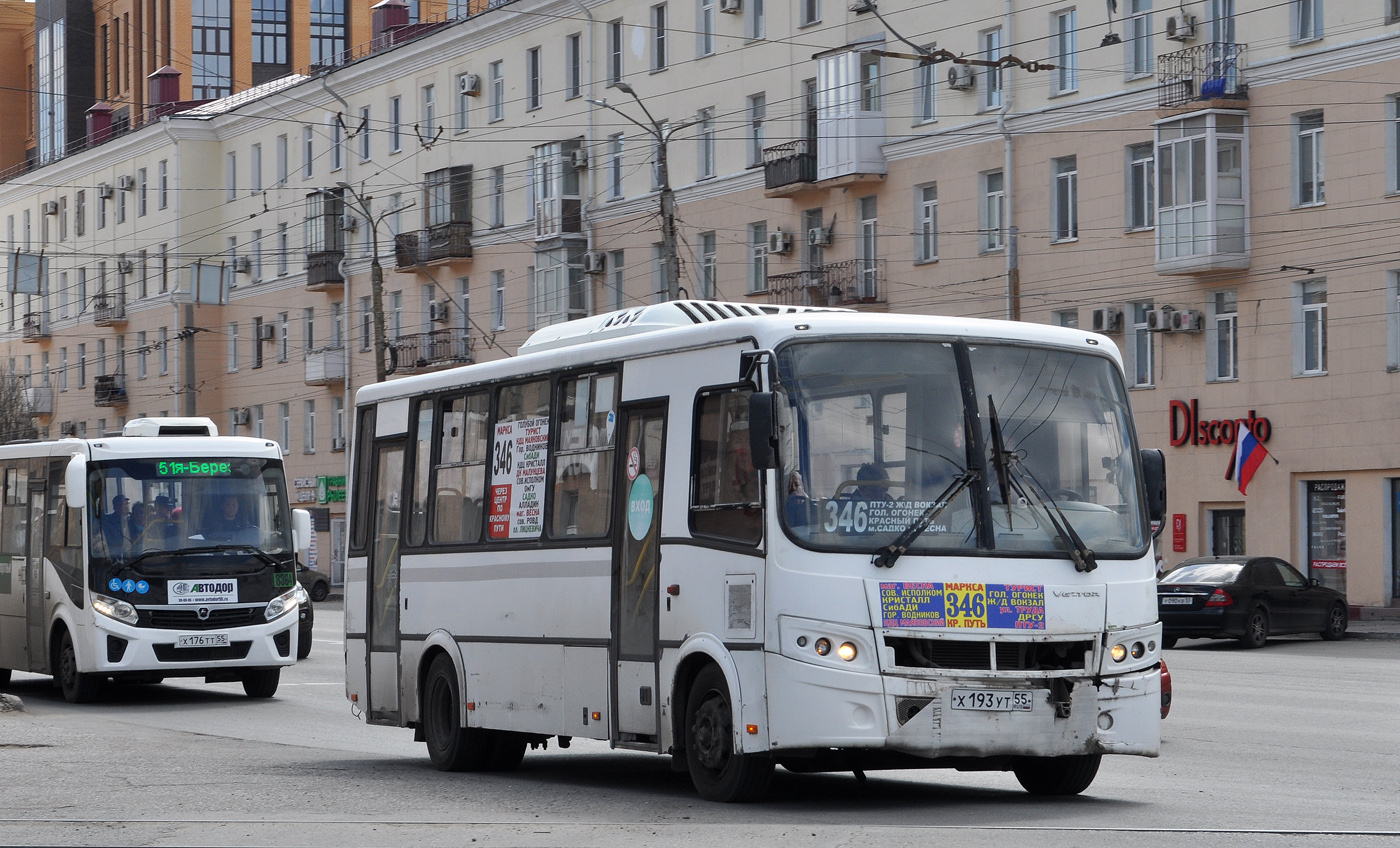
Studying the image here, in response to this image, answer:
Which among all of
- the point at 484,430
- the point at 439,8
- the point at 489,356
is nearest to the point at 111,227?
the point at 439,8

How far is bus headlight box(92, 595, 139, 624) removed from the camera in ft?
70.2

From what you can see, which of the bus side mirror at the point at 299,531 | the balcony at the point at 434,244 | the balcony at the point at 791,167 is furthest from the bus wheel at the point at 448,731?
the balcony at the point at 434,244

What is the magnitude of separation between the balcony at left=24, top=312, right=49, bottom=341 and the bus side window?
262 feet

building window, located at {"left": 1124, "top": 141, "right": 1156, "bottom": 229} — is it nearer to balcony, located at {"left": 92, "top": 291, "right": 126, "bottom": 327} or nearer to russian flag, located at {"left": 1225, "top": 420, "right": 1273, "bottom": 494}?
russian flag, located at {"left": 1225, "top": 420, "right": 1273, "bottom": 494}

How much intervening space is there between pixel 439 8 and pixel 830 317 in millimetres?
68844

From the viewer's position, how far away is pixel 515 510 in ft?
45.1

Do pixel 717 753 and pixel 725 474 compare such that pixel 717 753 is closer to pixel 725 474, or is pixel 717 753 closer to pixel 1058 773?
pixel 725 474

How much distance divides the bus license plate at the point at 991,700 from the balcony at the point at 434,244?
5032cm

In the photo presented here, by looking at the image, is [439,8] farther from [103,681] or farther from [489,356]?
[103,681]

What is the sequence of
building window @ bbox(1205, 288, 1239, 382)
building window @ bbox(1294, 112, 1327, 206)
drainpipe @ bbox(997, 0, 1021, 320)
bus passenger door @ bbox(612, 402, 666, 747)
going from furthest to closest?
drainpipe @ bbox(997, 0, 1021, 320) < building window @ bbox(1205, 288, 1239, 382) < building window @ bbox(1294, 112, 1327, 206) < bus passenger door @ bbox(612, 402, 666, 747)

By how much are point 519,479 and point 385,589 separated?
89.2 inches

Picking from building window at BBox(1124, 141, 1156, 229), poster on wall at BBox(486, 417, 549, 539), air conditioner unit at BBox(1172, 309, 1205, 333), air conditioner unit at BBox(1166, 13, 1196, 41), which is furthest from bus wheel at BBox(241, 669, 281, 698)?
air conditioner unit at BBox(1166, 13, 1196, 41)

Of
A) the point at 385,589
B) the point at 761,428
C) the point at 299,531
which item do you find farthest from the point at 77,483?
the point at 761,428

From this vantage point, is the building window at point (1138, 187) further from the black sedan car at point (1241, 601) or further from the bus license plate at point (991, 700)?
the bus license plate at point (991, 700)
